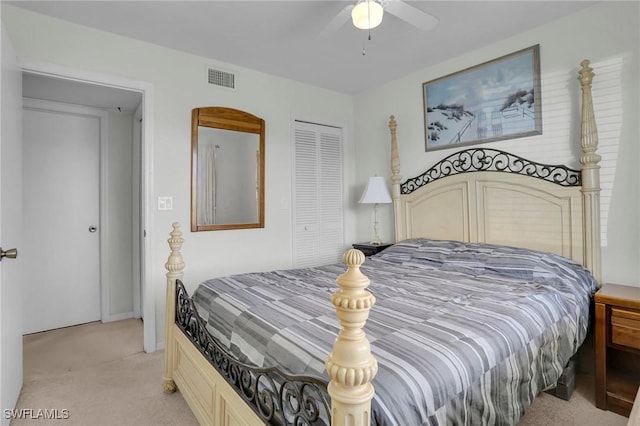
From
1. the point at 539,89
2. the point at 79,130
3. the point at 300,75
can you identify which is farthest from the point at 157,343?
the point at 539,89

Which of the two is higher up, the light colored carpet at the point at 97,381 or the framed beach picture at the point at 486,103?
the framed beach picture at the point at 486,103

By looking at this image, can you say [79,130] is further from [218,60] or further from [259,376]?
[259,376]

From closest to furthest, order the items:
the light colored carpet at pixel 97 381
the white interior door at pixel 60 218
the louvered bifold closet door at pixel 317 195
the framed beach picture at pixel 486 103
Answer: the light colored carpet at pixel 97 381 → the framed beach picture at pixel 486 103 → the white interior door at pixel 60 218 → the louvered bifold closet door at pixel 317 195

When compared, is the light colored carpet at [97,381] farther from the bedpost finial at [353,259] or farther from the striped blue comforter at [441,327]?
the bedpost finial at [353,259]

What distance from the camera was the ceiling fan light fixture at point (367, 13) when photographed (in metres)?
1.72

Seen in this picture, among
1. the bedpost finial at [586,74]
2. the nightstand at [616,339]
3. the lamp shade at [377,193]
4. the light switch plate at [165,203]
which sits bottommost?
the nightstand at [616,339]

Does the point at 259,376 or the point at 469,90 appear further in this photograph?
the point at 469,90

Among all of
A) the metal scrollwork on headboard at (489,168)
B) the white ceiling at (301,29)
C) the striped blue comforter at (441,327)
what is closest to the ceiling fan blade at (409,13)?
the white ceiling at (301,29)

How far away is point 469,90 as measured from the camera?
2965mm

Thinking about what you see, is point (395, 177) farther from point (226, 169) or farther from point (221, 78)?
point (221, 78)

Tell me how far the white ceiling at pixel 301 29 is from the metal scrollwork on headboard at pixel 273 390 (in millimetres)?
2040

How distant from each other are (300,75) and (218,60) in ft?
2.76

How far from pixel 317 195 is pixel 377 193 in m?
0.76

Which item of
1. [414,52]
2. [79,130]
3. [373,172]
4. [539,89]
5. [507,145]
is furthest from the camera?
[373,172]
